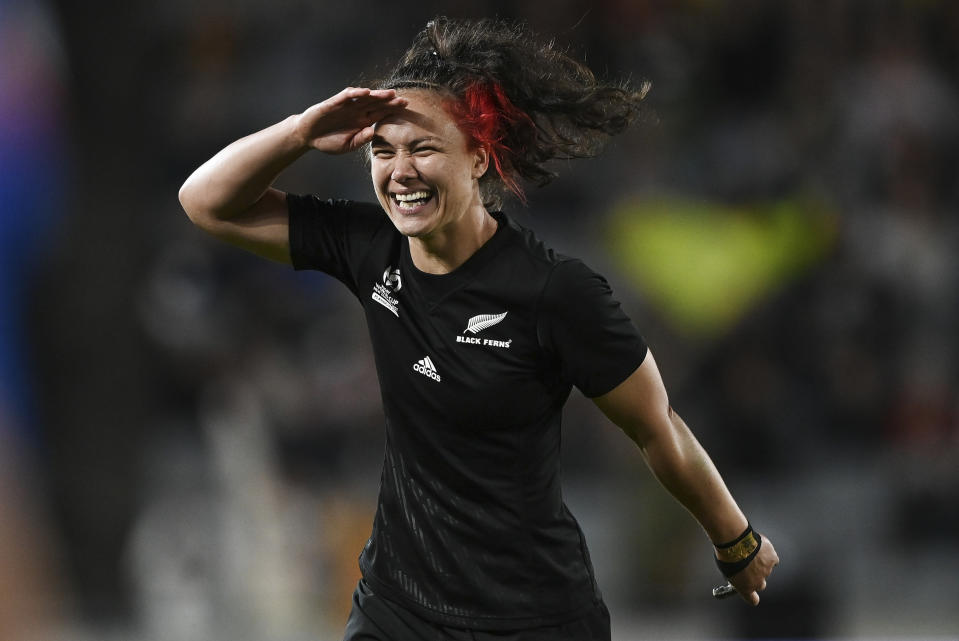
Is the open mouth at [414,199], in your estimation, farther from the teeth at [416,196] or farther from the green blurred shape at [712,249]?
the green blurred shape at [712,249]

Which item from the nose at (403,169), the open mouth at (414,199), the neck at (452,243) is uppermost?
the nose at (403,169)

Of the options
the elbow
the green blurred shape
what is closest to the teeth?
the elbow

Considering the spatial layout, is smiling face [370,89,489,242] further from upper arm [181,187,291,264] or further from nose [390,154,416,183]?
upper arm [181,187,291,264]

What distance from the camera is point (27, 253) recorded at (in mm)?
7156

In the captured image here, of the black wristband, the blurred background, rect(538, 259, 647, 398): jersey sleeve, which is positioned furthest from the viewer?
the blurred background

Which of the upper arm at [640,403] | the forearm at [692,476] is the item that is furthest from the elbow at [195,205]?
the forearm at [692,476]

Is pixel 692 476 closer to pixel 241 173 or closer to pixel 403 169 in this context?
pixel 403 169

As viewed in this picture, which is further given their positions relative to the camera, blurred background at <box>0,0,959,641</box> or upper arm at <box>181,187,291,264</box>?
blurred background at <box>0,0,959,641</box>

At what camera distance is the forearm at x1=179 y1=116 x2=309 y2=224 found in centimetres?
311

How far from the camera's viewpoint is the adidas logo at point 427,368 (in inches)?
119

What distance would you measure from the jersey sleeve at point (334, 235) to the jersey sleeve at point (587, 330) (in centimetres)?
55

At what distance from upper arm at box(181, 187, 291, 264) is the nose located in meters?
0.44

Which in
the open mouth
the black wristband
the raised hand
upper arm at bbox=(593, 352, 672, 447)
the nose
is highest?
the raised hand

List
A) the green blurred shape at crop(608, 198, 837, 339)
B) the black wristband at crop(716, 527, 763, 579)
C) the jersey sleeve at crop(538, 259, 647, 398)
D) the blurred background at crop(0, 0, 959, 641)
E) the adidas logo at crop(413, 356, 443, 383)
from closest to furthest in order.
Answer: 1. the jersey sleeve at crop(538, 259, 647, 398)
2. the adidas logo at crop(413, 356, 443, 383)
3. the black wristband at crop(716, 527, 763, 579)
4. the blurred background at crop(0, 0, 959, 641)
5. the green blurred shape at crop(608, 198, 837, 339)
